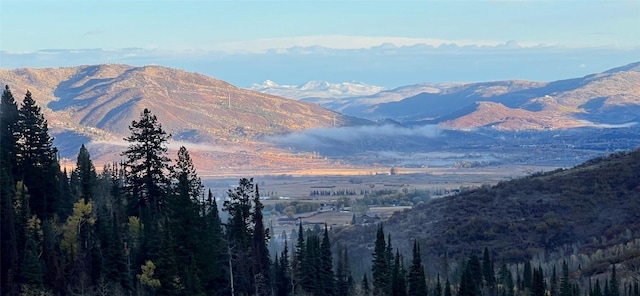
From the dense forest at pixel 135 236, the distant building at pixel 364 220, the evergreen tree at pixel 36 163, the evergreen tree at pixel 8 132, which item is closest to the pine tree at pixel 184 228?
the dense forest at pixel 135 236

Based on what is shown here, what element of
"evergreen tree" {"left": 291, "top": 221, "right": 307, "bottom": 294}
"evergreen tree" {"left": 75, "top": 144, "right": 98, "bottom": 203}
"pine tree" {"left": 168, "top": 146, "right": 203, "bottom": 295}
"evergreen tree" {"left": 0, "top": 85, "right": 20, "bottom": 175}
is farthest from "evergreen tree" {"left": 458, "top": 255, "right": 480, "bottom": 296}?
"evergreen tree" {"left": 0, "top": 85, "right": 20, "bottom": 175}

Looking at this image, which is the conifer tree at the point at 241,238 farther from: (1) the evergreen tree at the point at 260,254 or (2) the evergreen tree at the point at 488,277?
(2) the evergreen tree at the point at 488,277

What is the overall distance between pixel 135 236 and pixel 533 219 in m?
85.5

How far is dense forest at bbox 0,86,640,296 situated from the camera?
49.7 m

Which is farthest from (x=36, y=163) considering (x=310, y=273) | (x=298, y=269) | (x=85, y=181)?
(x=298, y=269)

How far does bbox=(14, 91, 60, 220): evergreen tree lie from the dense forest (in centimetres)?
6

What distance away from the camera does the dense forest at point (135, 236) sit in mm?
49656

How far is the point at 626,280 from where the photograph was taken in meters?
91.5

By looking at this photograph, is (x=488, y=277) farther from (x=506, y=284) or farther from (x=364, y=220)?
(x=364, y=220)

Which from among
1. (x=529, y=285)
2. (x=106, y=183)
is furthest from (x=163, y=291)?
(x=529, y=285)

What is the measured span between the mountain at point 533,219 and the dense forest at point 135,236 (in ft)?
174

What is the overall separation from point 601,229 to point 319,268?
68875mm

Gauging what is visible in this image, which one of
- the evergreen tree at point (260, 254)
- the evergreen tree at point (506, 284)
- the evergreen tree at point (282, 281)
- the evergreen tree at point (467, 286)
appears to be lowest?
the evergreen tree at point (506, 284)

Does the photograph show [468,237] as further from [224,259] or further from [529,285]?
[224,259]
